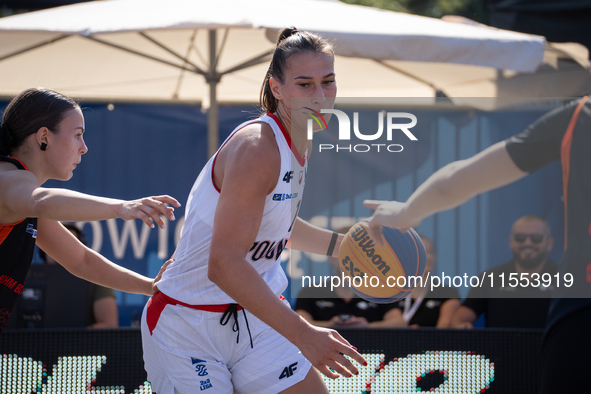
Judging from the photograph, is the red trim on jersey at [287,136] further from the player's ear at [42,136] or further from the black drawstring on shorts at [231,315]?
the player's ear at [42,136]

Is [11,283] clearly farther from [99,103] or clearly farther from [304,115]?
[99,103]

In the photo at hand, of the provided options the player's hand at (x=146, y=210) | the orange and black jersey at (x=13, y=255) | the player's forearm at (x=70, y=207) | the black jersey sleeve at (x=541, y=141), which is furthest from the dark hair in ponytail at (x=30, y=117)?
the black jersey sleeve at (x=541, y=141)

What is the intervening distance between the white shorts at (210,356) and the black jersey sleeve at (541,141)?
109 cm

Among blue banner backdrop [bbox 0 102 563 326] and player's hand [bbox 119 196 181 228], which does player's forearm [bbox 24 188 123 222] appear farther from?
blue banner backdrop [bbox 0 102 563 326]

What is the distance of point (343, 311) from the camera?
4.05 m

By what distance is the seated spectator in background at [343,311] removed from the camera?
12.7 ft

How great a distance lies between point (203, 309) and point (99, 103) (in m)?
4.01

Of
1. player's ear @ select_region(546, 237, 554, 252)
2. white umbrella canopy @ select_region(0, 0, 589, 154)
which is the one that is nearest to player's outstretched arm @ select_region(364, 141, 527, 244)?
player's ear @ select_region(546, 237, 554, 252)

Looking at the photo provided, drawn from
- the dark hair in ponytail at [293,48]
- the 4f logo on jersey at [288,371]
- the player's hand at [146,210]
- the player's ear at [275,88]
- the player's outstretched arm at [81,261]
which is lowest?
the 4f logo on jersey at [288,371]

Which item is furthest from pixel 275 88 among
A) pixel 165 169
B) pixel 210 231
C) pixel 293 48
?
pixel 165 169

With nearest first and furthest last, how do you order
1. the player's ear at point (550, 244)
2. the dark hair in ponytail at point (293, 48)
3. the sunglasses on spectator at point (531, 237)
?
the dark hair in ponytail at point (293, 48) → the player's ear at point (550, 244) → the sunglasses on spectator at point (531, 237)

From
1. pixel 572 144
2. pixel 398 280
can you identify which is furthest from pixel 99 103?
pixel 572 144

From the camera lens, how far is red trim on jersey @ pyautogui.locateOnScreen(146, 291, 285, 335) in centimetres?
209

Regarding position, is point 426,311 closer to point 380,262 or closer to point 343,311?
point 343,311
